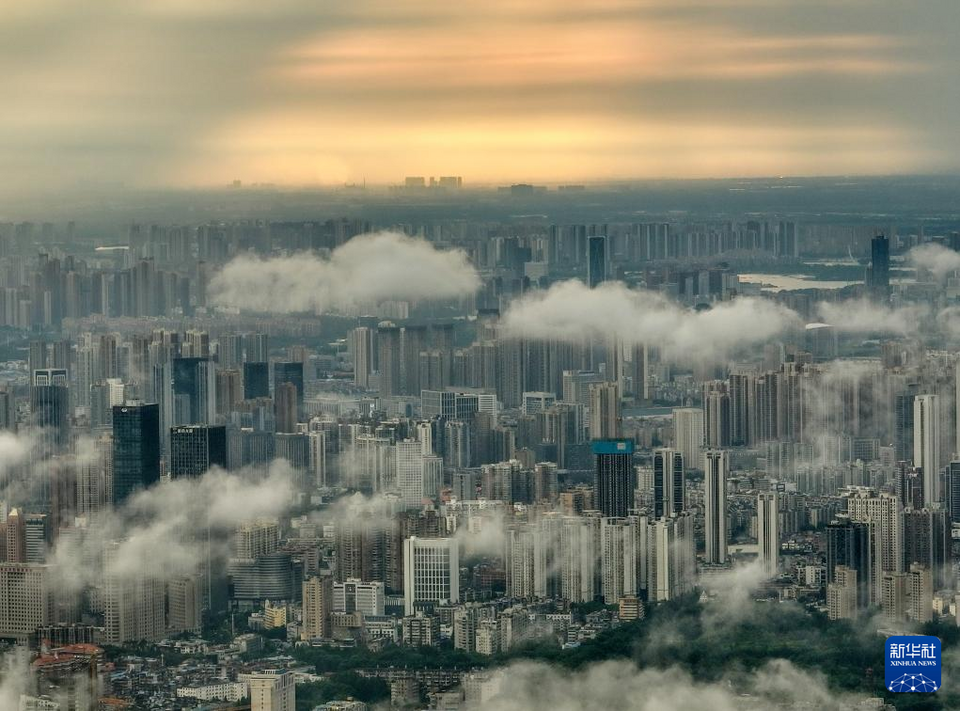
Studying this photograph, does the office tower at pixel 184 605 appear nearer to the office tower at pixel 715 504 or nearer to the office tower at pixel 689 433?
the office tower at pixel 715 504

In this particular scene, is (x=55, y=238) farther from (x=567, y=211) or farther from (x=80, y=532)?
→ (x=567, y=211)

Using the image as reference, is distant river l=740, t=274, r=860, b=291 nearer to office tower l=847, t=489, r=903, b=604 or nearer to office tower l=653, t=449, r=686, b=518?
office tower l=653, t=449, r=686, b=518

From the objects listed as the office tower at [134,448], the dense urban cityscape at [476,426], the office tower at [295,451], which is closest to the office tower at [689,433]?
the dense urban cityscape at [476,426]

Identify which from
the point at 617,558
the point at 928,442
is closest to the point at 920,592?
the point at 617,558

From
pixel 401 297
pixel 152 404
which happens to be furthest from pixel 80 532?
pixel 401 297
